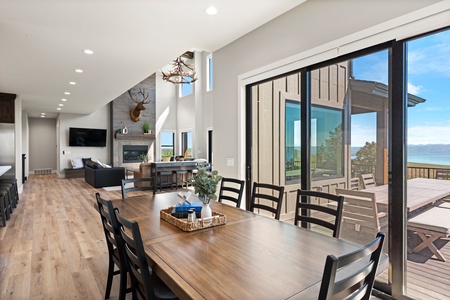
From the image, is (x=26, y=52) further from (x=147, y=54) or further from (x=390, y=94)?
(x=390, y=94)

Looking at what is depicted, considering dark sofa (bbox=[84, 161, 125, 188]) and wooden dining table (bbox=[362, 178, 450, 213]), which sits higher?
wooden dining table (bbox=[362, 178, 450, 213])

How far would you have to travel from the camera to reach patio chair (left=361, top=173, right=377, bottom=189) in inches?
91.6

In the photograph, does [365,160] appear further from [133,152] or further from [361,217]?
[133,152]

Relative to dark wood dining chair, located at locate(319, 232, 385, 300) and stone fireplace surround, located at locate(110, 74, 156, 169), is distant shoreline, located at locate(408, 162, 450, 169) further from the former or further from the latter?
stone fireplace surround, located at locate(110, 74, 156, 169)

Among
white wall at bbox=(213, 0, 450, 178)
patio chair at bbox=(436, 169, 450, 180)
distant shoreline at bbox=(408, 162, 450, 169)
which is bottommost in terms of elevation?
patio chair at bbox=(436, 169, 450, 180)

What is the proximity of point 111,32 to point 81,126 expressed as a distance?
31.2 feet

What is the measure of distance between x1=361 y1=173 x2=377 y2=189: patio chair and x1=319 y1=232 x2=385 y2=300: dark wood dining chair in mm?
1288

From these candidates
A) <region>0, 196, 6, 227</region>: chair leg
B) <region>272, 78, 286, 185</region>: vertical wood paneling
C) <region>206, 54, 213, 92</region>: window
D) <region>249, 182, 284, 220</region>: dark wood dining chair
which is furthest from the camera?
<region>206, 54, 213, 92</region>: window

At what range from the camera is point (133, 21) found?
2.96 meters

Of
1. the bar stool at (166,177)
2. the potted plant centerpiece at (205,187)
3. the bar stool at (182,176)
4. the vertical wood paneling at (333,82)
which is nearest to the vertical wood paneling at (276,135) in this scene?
the vertical wood paneling at (333,82)

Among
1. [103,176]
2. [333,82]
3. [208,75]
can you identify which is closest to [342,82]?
[333,82]

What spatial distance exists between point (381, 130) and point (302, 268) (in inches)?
63.4

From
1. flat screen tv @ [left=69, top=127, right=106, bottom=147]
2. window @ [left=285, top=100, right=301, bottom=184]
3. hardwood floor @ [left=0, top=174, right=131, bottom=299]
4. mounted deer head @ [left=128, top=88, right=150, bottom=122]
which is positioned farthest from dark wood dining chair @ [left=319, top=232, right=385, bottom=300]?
flat screen tv @ [left=69, top=127, right=106, bottom=147]

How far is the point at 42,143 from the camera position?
1228 cm
